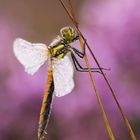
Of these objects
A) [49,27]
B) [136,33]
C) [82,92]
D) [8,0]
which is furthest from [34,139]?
[8,0]

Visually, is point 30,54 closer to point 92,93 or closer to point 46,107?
point 46,107

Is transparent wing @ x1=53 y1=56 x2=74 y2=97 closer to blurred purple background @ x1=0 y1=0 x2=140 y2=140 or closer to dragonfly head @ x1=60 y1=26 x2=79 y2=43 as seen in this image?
dragonfly head @ x1=60 y1=26 x2=79 y2=43

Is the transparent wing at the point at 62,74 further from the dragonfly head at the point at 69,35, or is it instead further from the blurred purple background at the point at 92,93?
the blurred purple background at the point at 92,93

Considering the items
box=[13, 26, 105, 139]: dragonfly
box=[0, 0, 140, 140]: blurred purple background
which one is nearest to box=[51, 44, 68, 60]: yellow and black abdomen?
box=[13, 26, 105, 139]: dragonfly

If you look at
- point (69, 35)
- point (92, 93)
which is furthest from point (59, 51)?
point (92, 93)

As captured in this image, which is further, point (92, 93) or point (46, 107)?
point (92, 93)
